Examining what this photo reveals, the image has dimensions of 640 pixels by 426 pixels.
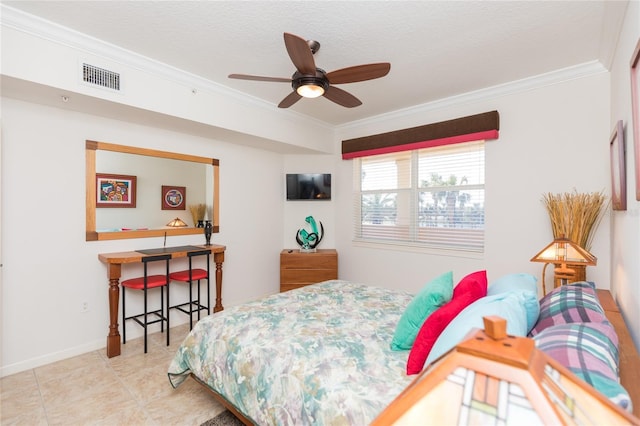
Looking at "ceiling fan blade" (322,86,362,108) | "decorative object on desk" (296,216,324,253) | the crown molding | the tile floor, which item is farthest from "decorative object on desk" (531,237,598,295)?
"decorative object on desk" (296,216,324,253)

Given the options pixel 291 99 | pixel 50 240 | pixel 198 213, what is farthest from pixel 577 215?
pixel 50 240

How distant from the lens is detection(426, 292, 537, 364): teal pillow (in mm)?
1147

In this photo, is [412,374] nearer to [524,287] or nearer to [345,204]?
[524,287]

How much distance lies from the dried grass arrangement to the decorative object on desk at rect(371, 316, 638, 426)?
286 cm

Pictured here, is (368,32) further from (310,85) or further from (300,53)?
(300,53)

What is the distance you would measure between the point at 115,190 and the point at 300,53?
2.36m

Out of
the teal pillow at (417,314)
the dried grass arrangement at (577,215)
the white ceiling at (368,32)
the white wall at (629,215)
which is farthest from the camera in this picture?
the dried grass arrangement at (577,215)

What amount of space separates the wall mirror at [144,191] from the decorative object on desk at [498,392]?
10.9ft

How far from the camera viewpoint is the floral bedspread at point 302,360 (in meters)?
1.34

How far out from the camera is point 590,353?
897 millimetres

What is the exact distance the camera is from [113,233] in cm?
303

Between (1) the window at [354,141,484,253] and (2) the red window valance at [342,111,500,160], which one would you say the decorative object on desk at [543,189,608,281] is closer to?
(1) the window at [354,141,484,253]

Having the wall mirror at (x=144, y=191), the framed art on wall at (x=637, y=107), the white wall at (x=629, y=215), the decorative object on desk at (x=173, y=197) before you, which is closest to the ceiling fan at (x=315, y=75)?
the framed art on wall at (x=637, y=107)

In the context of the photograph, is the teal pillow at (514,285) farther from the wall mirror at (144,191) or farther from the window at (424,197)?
the wall mirror at (144,191)
